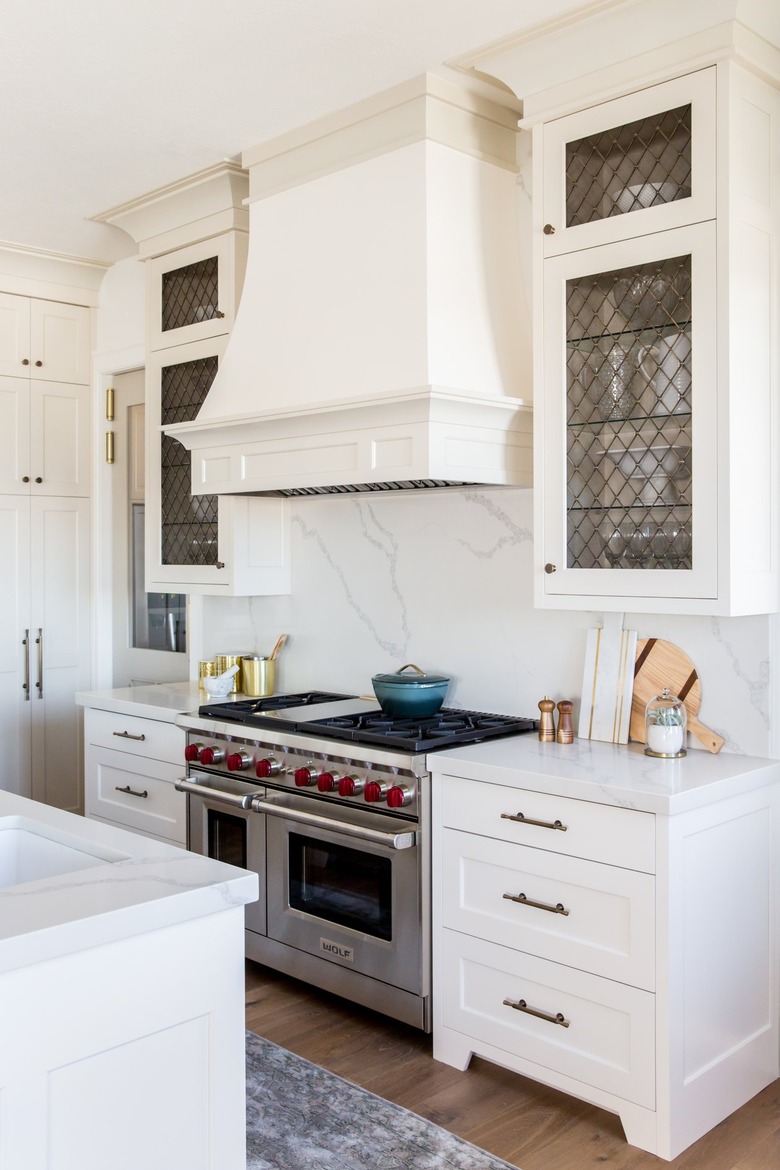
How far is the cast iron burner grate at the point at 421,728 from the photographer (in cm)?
292

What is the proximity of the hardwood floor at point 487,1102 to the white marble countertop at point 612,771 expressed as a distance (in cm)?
79

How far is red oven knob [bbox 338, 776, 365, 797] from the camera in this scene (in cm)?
301

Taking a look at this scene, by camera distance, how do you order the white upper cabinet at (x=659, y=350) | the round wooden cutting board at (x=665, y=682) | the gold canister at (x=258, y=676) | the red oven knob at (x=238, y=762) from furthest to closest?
the gold canister at (x=258, y=676)
the red oven knob at (x=238, y=762)
the round wooden cutting board at (x=665, y=682)
the white upper cabinet at (x=659, y=350)

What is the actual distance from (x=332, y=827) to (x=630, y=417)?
143 cm

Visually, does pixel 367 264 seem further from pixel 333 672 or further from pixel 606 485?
pixel 333 672

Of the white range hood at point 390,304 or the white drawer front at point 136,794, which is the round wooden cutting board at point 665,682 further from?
the white drawer front at point 136,794

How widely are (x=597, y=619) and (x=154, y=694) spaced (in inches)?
76.1

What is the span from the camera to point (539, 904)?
2.59 metres

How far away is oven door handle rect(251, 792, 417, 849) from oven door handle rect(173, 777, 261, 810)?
28 mm

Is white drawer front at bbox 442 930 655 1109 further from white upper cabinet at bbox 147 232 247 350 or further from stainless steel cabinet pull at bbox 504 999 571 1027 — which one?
white upper cabinet at bbox 147 232 247 350

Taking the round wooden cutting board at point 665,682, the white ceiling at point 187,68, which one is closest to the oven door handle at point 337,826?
the round wooden cutting board at point 665,682

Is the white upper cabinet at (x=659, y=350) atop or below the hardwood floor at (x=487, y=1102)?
atop

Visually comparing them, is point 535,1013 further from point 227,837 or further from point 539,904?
point 227,837

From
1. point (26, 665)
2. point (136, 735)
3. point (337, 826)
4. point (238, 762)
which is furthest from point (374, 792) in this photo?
point (26, 665)
